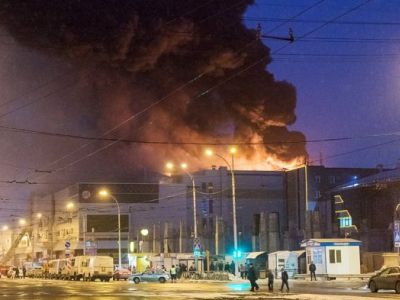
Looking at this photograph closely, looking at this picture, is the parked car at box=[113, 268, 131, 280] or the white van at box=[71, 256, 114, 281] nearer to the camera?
the white van at box=[71, 256, 114, 281]

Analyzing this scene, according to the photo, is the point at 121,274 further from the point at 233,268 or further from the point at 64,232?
the point at 64,232

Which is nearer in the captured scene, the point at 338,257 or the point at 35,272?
the point at 338,257

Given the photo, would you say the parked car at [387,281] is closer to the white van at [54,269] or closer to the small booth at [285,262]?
the small booth at [285,262]

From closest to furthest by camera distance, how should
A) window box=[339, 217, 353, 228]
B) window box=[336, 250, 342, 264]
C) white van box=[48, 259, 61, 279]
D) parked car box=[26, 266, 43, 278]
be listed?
window box=[336, 250, 342, 264], white van box=[48, 259, 61, 279], window box=[339, 217, 353, 228], parked car box=[26, 266, 43, 278]

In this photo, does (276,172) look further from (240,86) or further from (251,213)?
(240,86)

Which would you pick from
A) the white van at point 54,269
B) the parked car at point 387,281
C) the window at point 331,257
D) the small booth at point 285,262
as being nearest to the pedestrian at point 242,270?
the small booth at point 285,262

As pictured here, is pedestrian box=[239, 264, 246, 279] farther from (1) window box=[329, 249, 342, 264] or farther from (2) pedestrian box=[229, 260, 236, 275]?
(1) window box=[329, 249, 342, 264]

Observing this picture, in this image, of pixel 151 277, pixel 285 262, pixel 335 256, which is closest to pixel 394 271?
pixel 335 256

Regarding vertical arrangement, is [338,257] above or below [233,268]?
above

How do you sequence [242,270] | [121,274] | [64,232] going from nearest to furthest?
[242,270]
[121,274]
[64,232]

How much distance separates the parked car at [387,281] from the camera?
29697 mm

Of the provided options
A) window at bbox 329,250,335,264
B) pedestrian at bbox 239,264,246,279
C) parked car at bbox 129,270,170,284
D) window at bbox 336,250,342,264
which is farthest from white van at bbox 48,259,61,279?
window at bbox 336,250,342,264

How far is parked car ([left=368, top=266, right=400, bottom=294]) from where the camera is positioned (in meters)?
29.7

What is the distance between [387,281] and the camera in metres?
30.3
